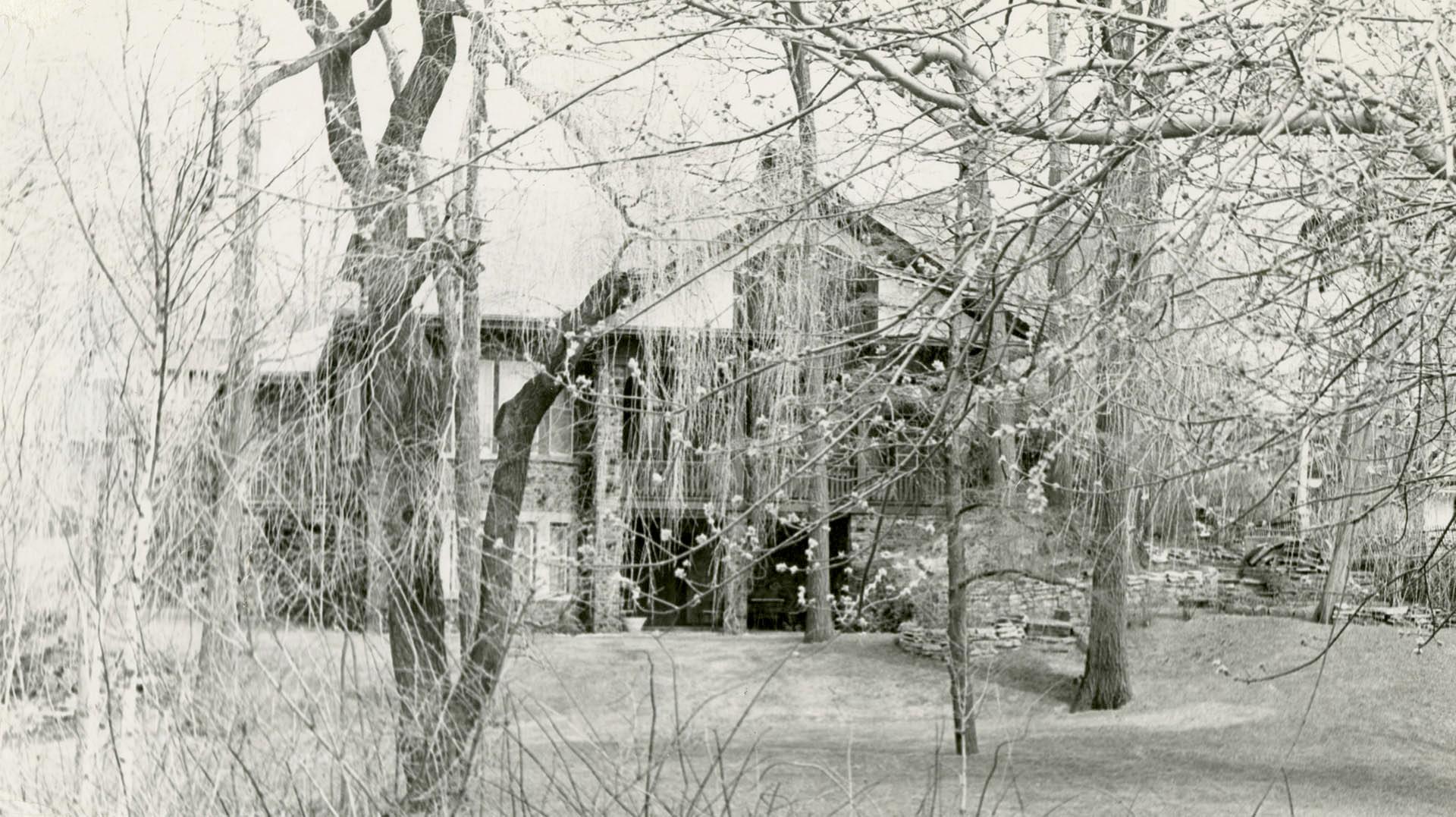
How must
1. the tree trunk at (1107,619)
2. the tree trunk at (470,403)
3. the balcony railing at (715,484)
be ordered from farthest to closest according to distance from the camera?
the balcony railing at (715,484) → the tree trunk at (1107,619) → the tree trunk at (470,403)

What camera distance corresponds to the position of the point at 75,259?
887 centimetres

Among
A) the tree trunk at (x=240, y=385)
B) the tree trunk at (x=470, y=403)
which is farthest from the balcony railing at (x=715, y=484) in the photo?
the tree trunk at (x=240, y=385)

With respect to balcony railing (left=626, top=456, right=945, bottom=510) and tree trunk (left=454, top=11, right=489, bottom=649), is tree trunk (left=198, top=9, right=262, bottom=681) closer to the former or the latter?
tree trunk (left=454, top=11, right=489, bottom=649)

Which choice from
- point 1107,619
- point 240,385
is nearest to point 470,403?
point 240,385

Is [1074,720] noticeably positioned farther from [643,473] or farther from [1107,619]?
[643,473]

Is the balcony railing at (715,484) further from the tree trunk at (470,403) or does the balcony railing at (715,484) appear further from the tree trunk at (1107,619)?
the tree trunk at (470,403)

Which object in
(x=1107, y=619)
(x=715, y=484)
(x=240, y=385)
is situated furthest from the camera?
(x=715, y=484)

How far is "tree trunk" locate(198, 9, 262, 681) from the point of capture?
6180 mm

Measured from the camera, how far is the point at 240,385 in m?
8.09

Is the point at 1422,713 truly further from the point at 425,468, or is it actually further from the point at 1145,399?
the point at 425,468

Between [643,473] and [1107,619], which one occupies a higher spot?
[643,473]

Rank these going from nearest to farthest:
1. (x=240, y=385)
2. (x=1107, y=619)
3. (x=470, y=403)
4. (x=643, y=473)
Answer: (x=240, y=385) → (x=470, y=403) → (x=1107, y=619) → (x=643, y=473)

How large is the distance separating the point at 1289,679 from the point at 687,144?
15.6 metres

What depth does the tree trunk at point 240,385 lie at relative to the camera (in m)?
6.18
